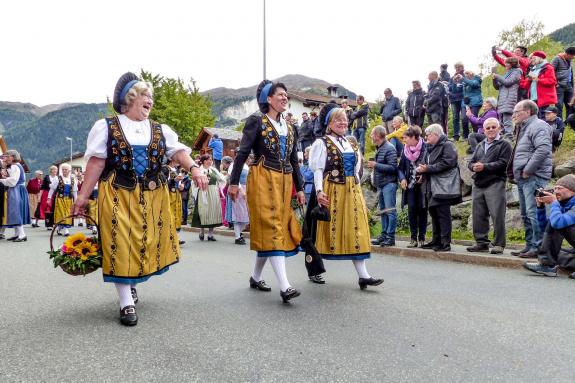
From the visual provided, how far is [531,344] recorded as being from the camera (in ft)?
11.0

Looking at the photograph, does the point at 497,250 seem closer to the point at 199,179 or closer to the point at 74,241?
the point at 199,179

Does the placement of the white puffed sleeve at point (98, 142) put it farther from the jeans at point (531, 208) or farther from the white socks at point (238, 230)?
the white socks at point (238, 230)

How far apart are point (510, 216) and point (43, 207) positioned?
15907mm

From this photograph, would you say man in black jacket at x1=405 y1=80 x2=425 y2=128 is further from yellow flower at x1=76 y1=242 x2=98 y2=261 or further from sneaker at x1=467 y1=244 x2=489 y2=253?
yellow flower at x1=76 y1=242 x2=98 y2=261

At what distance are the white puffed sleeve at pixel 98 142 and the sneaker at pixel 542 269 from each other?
5.21m

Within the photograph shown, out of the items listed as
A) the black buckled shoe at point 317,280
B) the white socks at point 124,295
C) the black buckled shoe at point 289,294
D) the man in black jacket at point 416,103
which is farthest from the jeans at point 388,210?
the man in black jacket at point 416,103

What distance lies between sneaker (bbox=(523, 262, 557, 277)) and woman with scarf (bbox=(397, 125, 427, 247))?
2538mm

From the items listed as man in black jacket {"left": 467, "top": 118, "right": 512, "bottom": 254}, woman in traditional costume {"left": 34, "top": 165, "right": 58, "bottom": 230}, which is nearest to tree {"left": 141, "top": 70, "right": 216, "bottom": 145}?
woman in traditional costume {"left": 34, "top": 165, "right": 58, "bottom": 230}

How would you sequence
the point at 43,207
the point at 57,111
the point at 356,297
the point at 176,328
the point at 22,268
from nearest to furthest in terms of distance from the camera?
1. the point at 176,328
2. the point at 356,297
3. the point at 22,268
4. the point at 43,207
5. the point at 57,111

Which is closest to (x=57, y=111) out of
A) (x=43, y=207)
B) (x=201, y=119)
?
(x=201, y=119)

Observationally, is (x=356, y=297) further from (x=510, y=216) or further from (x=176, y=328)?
(x=510, y=216)

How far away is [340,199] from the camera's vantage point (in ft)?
17.5

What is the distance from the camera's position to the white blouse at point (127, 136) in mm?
3930

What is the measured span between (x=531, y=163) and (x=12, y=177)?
10.5 m
